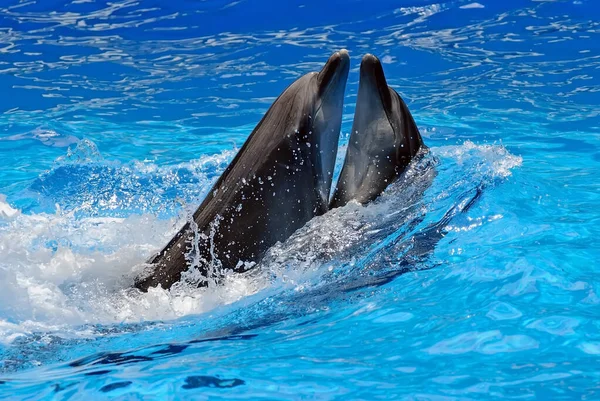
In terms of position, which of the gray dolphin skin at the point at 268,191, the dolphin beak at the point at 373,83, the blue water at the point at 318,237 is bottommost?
the blue water at the point at 318,237

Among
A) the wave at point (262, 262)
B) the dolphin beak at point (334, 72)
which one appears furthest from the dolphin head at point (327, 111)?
the wave at point (262, 262)

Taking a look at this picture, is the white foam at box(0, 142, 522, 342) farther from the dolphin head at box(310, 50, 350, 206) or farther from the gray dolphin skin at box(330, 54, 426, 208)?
the dolphin head at box(310, 50, 350, 206)

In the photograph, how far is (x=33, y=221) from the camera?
6.73 meters

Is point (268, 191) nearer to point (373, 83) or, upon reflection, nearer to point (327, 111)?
point (327, 111)

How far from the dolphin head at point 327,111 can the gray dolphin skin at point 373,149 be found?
22 centimetres

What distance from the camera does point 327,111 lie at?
16.5ft

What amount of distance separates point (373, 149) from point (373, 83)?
1.36 ft

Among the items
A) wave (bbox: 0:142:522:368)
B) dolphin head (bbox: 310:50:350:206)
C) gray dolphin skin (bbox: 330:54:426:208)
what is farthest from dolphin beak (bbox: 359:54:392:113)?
wave (bbox: 0:142:522:368)

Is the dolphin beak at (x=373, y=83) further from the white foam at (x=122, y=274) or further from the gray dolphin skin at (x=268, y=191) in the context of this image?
the white foam at (x=122, y=274)

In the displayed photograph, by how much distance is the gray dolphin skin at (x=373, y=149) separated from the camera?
5.27 meters

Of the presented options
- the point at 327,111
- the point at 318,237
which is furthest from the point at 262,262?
the point at 327,111

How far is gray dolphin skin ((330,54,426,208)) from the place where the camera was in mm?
5270

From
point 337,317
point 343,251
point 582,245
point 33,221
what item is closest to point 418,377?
point 337,317

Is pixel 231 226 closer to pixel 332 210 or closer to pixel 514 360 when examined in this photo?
pixel 332 210
